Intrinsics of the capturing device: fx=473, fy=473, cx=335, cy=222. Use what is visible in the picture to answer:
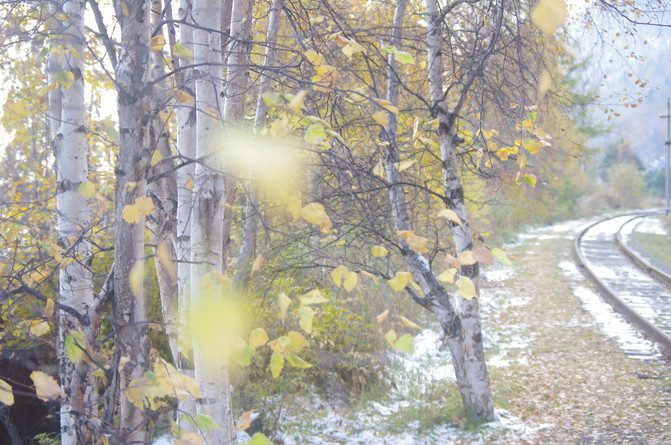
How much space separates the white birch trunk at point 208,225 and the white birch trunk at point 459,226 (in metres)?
3.31

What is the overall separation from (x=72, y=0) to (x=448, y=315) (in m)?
4.72

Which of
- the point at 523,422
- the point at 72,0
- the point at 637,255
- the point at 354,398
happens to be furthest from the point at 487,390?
the point at 637,255

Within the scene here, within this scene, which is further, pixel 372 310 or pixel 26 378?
pixel 372 310

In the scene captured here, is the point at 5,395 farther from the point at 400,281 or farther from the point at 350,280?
the point at 400,281

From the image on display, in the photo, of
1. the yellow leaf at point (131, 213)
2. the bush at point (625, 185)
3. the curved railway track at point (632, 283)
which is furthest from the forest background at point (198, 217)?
the bush at point (625, 185)

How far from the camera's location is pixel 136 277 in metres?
2.46

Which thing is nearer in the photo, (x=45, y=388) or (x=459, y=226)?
(x=45, y=388)

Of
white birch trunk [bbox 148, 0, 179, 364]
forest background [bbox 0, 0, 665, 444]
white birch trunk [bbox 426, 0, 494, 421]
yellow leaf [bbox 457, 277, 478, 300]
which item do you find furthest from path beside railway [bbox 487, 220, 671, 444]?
white birch trunk [bbox 148, 0, 179, 364]

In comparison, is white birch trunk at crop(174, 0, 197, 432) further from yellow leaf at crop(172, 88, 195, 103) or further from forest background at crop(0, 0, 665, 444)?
yellow leaf at crop(172, 88, 195, 103)

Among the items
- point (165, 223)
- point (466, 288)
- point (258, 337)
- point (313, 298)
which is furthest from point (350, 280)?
point (165, 223)

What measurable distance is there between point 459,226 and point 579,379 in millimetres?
3504

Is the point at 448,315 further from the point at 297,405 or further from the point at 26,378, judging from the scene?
the point at 26,378

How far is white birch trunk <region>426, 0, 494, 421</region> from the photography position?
5.53 m

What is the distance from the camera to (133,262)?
2.52m
